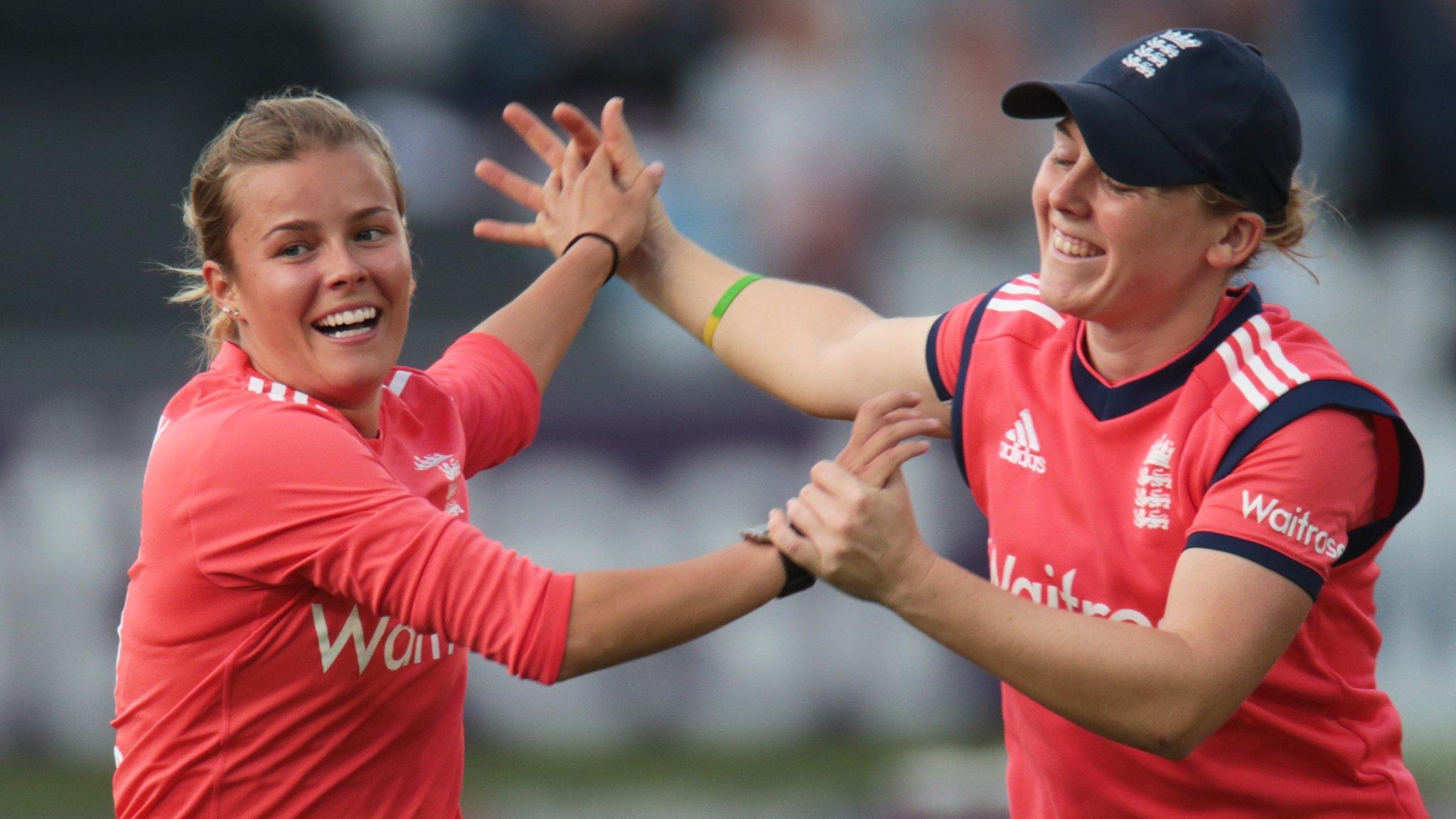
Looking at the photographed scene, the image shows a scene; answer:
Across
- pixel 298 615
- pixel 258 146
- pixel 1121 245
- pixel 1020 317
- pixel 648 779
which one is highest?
pixel 258 146

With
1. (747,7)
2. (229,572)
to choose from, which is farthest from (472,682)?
(229,572)

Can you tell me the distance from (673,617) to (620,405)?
159 inches

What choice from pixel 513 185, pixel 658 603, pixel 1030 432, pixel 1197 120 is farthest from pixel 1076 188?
pixel 513 185

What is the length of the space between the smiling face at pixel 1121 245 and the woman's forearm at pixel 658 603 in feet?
2.59

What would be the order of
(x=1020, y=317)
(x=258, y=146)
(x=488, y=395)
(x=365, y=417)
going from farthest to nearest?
(x=488, y=395) → (x=1020, y=317) → (x=365, y=417) → (x=258, y=146)

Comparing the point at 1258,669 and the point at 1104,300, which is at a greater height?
the point at 1104,300

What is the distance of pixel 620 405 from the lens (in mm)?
6797

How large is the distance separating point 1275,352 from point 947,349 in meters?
0.73

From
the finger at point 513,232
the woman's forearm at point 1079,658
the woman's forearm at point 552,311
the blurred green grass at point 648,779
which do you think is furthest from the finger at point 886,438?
the blurred green grass at point 648,779

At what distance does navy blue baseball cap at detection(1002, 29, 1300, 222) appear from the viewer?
2.85 m

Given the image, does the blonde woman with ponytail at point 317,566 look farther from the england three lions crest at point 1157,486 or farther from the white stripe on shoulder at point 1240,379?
the white stripe on shoulder at point 1240,379

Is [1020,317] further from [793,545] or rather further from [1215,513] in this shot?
[793,545]

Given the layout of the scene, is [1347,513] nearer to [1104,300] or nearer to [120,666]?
[1104,300]

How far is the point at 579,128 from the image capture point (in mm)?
3852
